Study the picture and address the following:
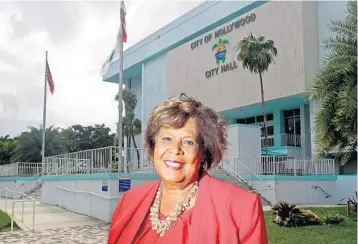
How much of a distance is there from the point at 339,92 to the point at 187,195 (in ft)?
24.4

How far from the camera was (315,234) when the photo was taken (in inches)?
358

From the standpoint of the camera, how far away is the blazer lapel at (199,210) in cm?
208

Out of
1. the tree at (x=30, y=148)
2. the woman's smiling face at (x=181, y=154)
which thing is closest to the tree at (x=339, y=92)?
the woman's smiling face at (x=181, y=154)

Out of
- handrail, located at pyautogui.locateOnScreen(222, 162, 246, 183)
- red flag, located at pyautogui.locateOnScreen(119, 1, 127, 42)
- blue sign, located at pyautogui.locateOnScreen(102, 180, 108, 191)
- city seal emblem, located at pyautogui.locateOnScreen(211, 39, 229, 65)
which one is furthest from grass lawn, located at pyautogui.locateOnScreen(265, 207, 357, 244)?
city seal emblem, located at pyautogui.locateOnScreen(211, 39, 229, 65)

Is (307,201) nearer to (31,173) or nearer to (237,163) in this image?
(237,163)

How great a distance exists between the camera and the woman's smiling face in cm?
229

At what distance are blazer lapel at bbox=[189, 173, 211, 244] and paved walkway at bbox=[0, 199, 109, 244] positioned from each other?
746 cm

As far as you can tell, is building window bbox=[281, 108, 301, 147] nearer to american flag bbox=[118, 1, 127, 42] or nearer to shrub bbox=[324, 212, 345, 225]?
american flag bbox=[118, 1, 127, 42]

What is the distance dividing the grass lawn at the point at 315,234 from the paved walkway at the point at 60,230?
12.3 feet

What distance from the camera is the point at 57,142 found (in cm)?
3656

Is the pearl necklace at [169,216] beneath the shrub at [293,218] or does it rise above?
above

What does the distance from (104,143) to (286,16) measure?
31951 millimetres

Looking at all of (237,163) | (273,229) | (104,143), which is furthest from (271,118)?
(104,143)

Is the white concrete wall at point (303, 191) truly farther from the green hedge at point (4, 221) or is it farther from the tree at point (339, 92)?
the green hedge at point (4, 221)
